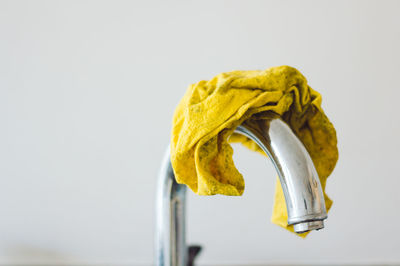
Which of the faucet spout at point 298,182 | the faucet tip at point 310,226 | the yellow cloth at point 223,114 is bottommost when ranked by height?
the faucet tip at point 310,226

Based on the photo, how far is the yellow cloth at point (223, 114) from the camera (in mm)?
331

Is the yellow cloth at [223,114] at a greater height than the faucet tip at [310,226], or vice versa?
the yellow cloth at [223,114]

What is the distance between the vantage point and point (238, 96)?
0.35 metres

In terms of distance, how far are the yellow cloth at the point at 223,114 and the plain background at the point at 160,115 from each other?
63cm

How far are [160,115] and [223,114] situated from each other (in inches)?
27.7

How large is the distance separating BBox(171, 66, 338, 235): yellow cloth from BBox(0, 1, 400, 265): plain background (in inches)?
24.7

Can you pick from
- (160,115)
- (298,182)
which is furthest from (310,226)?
(160,115)

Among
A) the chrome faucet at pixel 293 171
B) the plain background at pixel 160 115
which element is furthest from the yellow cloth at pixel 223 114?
the plain background at pixel 160 115

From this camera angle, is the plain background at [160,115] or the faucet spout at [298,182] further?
the plain background at [160,115]

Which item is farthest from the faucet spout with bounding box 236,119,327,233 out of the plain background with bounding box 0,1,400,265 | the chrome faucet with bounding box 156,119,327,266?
the plain background with bounding box 0,1,400,265

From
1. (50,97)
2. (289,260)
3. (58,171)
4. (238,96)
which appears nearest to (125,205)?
(58,171)

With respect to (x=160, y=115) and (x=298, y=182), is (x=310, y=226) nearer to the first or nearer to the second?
(x=298, y=182)

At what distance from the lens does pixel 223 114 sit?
34cm

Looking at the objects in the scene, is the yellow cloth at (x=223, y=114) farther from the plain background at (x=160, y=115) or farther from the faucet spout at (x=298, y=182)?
the plain background at (x=160, y=115)
